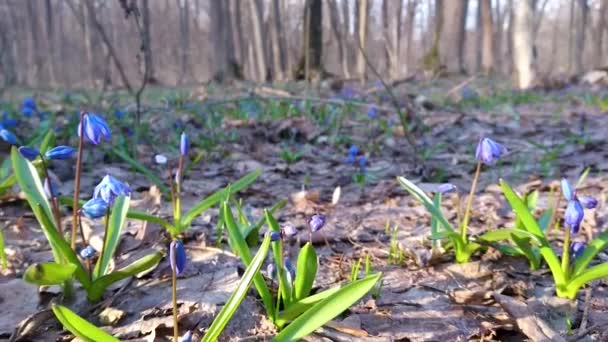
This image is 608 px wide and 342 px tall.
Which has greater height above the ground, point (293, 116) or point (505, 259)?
point (293, 116)

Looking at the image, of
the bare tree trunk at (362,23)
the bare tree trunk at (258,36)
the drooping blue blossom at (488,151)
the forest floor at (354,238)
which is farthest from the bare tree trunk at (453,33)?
the drooping blue blossom at (488,151)

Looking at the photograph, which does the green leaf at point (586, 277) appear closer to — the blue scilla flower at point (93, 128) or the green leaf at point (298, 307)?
the green leaf at point (298, 307)

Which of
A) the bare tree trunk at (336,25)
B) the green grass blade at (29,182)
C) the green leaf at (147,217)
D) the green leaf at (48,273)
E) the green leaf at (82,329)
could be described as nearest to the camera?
the green leaf at (82,329)

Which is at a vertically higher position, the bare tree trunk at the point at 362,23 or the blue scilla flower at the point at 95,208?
the bare tree trunk at the point at 362,23

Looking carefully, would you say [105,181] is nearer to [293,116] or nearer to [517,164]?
[517,164]

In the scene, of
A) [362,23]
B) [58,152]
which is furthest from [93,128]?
[362,23]

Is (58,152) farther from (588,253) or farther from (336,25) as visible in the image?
(336,25)

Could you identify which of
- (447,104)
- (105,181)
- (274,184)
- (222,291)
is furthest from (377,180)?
(447,104)

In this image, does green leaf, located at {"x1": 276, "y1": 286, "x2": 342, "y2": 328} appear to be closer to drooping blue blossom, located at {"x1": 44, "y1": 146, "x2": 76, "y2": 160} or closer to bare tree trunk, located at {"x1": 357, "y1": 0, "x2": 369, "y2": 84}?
drooping blue blossom, located at {"x1": 44, "y1": 146, "x2": 76, "y2": 160}
